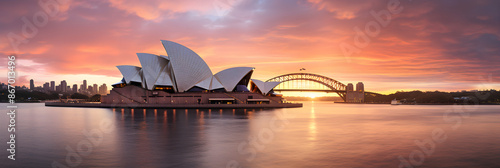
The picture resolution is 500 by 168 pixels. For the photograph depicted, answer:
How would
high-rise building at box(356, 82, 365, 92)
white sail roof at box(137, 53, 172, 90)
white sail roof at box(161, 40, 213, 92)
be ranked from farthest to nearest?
high-rise building at box(356, 82, 365, 92) → white sail roof at box(137, 53, 172, 90) → white sail roof at box(161, 40, 213, 92)

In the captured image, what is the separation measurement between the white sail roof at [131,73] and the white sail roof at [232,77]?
20.5 meters

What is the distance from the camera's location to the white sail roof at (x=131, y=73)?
91819 millimetres

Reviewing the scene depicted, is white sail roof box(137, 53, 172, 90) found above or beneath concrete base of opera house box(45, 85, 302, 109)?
above

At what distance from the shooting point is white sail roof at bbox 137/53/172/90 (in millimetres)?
87562

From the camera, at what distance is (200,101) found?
89.9m

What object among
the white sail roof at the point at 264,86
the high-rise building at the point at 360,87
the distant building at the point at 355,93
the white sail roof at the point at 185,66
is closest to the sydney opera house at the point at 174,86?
the white sail roof at the point at 185,66

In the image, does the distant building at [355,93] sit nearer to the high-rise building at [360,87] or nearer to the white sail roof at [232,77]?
the high-rise building at [360,87]

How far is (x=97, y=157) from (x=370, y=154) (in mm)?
13749

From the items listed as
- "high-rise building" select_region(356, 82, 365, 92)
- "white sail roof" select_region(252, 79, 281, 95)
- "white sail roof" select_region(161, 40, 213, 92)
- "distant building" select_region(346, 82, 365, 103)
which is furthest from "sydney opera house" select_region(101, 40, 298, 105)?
"high-rise building" select_region(356, 82, 365, 92)

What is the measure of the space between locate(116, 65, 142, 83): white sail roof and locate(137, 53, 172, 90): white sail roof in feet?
13.0

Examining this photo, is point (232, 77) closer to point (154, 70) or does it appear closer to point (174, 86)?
point (174, 86)

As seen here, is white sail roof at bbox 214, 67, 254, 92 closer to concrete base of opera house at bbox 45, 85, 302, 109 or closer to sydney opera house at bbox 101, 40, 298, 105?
sydney opera house at bbox 101, 40, 298, 105

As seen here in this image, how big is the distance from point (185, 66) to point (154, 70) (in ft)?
27.8

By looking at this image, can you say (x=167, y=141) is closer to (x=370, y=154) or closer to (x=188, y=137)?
(x=188, y=137)
